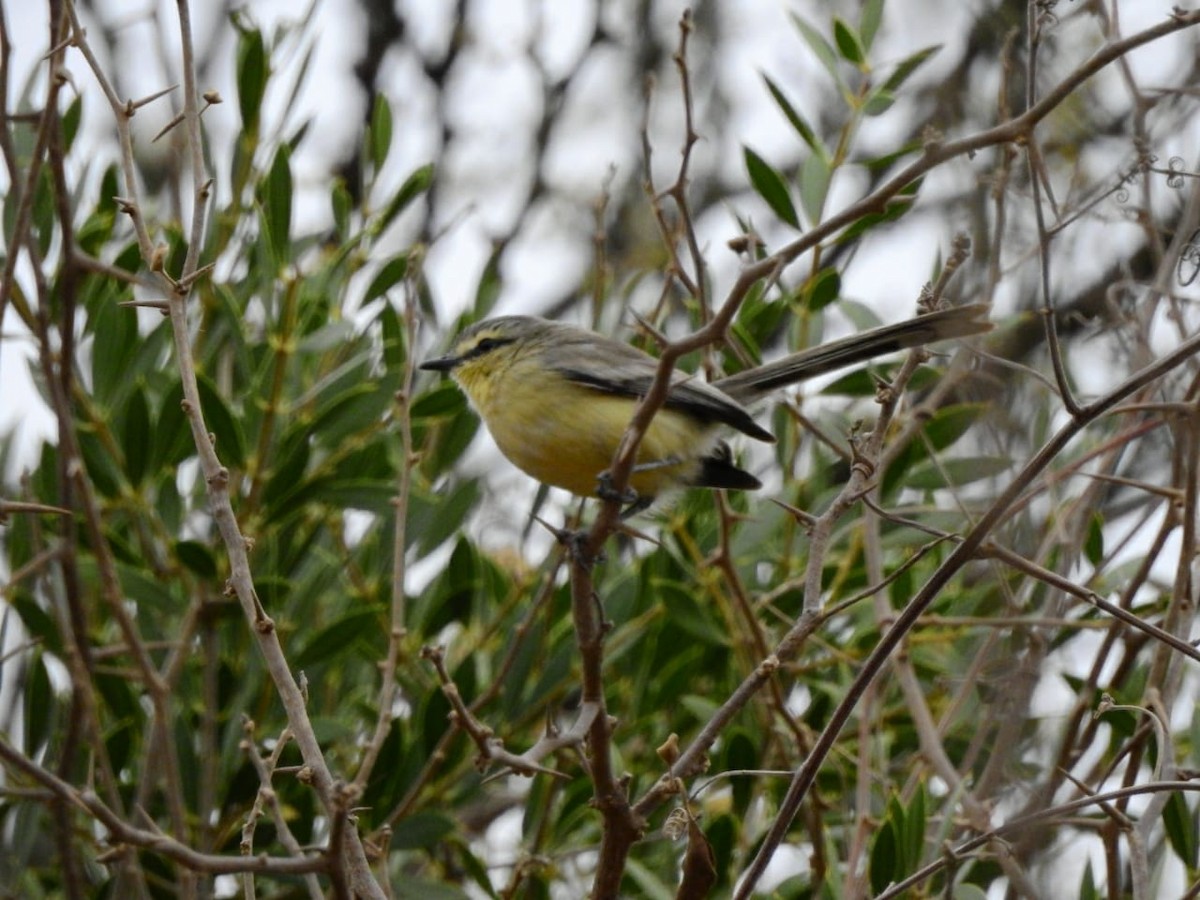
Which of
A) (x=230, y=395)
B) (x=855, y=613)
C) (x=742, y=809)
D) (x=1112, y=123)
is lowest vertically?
(x=742, y=809)

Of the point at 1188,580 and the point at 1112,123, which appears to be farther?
the point at 1112,123

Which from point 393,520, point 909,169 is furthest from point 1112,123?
point 909,169

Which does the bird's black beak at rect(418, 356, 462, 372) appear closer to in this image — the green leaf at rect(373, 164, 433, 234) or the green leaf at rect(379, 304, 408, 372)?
the green leaf at rect(379, 304, 408, 372)

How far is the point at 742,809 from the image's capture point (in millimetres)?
3975

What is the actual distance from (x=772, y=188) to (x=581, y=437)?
32.6 inches

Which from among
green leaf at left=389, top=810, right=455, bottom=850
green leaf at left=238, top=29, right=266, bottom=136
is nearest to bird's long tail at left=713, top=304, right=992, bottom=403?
green leaf at left=389, top=810, right=455, bottom=850

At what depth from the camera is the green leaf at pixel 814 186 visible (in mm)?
4098

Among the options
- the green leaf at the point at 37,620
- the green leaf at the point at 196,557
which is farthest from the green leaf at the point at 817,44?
the green leaf at the point at 37,620

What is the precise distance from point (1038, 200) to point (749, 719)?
216 cm

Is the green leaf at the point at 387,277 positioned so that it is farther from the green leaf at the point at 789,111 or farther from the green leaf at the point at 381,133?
the green leaf at the point at 789,111

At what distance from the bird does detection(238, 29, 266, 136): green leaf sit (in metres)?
0.82

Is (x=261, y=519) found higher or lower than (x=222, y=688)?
higher

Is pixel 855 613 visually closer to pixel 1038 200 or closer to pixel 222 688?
pixel 222 688

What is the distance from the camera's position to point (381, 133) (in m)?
→ 4.38
